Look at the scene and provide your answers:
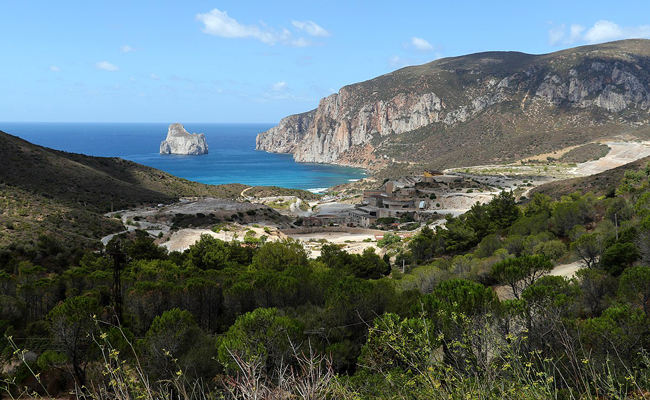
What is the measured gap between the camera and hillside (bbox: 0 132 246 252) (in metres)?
26.4

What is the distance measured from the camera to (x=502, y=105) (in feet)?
383

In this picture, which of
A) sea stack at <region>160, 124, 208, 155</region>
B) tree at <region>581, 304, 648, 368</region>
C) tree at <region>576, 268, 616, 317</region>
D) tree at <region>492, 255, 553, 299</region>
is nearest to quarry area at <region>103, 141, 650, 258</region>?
tree at <region>492, 255, 553, 299</region>

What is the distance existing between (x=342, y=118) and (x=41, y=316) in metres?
159

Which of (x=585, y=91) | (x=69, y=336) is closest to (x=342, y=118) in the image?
(x=585, y=91)

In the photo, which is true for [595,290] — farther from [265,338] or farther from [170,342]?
[170,342]

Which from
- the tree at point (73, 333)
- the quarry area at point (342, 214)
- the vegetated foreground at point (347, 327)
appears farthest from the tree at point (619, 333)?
the quarry area at point (342, 214)

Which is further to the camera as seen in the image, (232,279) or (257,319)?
(232,279)

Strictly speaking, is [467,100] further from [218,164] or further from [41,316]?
[41,316]

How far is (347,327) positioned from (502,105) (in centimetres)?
11961

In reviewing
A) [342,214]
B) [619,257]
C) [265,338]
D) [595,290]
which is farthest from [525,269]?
[342,214]

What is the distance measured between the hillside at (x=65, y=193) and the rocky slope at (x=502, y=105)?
6570cm

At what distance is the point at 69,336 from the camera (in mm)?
9062

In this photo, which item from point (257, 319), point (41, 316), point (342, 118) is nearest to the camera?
point (257, 319)

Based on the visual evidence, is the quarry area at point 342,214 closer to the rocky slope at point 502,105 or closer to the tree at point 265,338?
the tree at point 265,338
